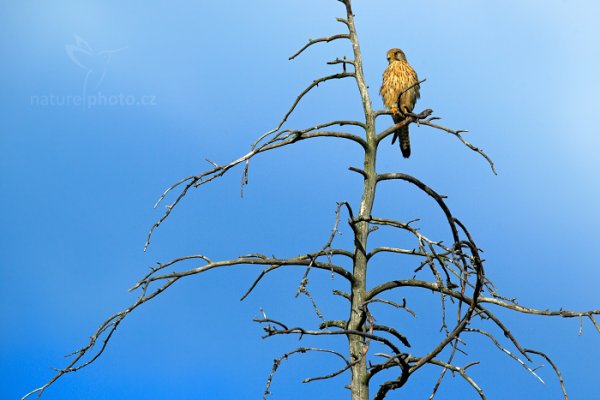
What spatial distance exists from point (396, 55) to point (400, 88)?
2.66 feet

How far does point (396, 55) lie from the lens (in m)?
11.2

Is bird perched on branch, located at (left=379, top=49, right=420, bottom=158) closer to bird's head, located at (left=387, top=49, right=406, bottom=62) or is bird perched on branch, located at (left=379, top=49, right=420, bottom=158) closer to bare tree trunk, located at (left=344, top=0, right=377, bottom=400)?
bird's head, located at (left=387, top=49, right=406, bottom=62)

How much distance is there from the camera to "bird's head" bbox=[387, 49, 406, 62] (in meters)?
11.2

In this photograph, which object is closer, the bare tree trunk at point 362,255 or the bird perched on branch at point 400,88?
the bare tree trunk at point 362,255

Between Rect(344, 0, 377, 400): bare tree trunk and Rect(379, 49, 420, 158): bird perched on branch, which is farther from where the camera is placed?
Rect(379, 49, 420, 158): bird perched on branch

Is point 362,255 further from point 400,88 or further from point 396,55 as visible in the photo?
point 396,55

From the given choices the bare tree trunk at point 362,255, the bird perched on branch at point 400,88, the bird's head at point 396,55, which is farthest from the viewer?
the bird's head at point 396,55

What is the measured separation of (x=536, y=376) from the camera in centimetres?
648

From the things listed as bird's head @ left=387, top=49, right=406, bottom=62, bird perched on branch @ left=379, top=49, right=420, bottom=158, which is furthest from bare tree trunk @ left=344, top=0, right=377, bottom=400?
bird's head @ left=387, top=49, right=406, bottom=62

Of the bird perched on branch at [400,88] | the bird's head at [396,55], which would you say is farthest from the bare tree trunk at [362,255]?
the bird's head at [396,55]

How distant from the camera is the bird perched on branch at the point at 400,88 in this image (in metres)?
10.7

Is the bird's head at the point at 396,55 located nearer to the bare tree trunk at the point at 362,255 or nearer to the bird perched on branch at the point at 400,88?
the bird perched on branch at the point at 400,88

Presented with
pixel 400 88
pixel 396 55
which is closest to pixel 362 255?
pixel 400 88

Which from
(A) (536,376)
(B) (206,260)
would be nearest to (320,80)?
(B) (206,260)
